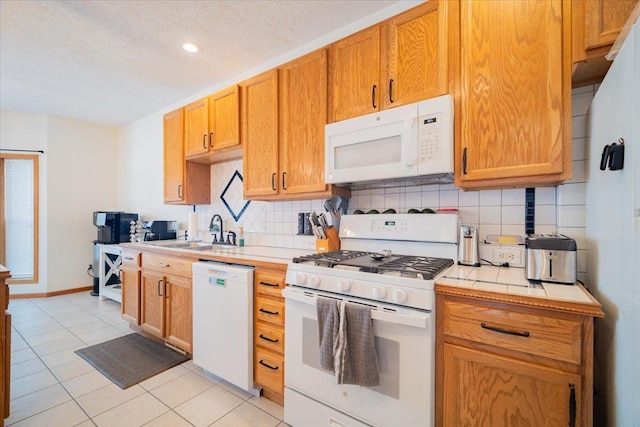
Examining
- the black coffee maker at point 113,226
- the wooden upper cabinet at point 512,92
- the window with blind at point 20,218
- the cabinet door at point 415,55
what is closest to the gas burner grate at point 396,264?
the wooden upper cabinet at point 512,92

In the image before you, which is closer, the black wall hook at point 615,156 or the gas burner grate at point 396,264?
the black wall hook at point 615,156

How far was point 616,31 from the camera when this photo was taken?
1143 millimetres

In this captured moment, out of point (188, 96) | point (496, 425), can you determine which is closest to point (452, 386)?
point (496, 425)

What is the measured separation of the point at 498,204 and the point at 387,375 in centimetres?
114

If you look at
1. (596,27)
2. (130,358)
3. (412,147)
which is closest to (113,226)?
(130,358)

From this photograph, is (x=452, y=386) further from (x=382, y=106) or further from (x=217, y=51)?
(x=217, y=51)

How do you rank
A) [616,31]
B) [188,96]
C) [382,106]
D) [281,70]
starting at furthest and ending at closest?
1. [188,96]
2. [281,70]
3. [382,106]
4. [616,31]

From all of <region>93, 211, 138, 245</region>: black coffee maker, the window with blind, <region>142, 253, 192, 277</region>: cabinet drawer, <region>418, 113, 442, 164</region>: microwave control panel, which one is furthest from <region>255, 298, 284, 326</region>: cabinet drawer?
the window with blind

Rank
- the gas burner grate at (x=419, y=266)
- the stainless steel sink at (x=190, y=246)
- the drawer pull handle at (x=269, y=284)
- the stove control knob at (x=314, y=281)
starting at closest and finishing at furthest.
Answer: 1. the gas burner grate at (x=419, y=266)
2. the stove control knob at (x=314, y=281)
3. the drawer pull handle at (x=269, y=284)
4. the stainless steel sink at (x=190, y=246)

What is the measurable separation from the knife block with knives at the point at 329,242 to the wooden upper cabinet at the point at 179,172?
5.92ft

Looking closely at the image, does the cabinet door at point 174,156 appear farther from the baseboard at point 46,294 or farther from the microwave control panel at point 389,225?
the baseboard at point 46,294

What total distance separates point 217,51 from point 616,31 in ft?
8.51

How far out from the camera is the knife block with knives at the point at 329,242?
201 cm

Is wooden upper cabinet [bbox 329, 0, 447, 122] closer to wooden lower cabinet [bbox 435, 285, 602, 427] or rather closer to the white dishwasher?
wooden lower cabinet [bbox 435, 285, 602, 427]
